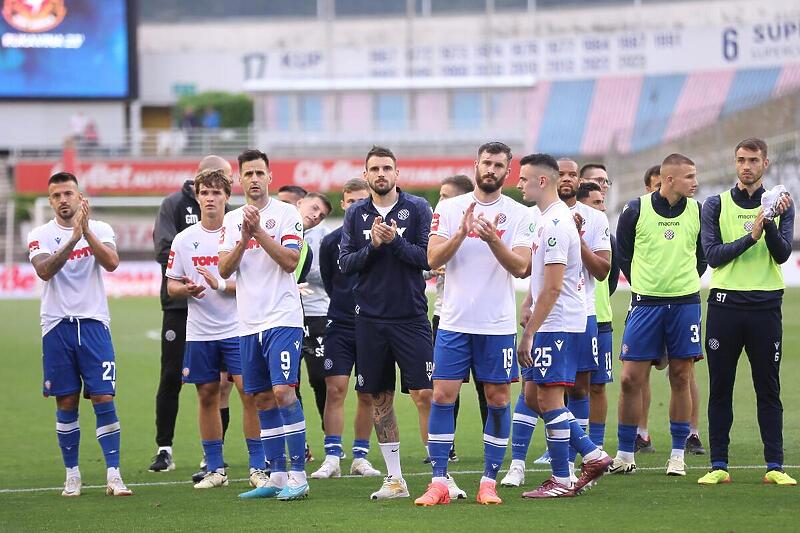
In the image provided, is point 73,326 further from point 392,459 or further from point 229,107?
Answer: point 229,107

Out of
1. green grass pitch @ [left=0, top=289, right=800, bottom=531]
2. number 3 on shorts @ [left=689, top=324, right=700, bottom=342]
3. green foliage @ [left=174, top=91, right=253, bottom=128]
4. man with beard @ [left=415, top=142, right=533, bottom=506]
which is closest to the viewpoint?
green grass pitch @ [left=0, top=289, right=800, bottom=531]

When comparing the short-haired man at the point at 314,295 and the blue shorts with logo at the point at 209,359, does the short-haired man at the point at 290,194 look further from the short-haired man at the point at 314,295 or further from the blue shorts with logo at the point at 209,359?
the blue shorts with logo at the point at 209,359

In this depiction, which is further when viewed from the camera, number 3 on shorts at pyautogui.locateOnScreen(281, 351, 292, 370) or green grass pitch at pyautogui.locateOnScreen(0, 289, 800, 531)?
number 3 on shorts at pyautogui.locateOnScreen(281, 351, 292, 370)

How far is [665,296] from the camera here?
998cm

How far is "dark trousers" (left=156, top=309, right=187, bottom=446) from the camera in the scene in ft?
37.8

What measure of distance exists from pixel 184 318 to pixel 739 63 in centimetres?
4494

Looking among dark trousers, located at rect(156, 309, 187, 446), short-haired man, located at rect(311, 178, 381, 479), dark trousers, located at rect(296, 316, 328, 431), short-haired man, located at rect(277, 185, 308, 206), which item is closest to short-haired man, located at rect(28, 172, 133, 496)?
dark trousers, located at rect(156, 309, 187, 446)

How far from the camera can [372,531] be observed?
7.68 m

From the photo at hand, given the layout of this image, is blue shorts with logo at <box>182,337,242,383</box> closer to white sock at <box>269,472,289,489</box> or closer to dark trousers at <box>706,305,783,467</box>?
white sock at <box>269,472,289,489</box>

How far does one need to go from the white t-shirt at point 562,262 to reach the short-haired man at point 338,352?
218 centimetres

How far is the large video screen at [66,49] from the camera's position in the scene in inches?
1956

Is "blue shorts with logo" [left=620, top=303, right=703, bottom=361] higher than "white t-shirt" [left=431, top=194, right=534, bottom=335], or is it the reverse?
"white t-shirt" [left=431, top=194, right=534, bottom=335]

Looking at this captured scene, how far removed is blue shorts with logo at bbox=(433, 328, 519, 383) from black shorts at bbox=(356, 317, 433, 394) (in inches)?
16.8

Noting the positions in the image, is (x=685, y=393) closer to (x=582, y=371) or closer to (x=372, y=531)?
(x=582, y=371)
